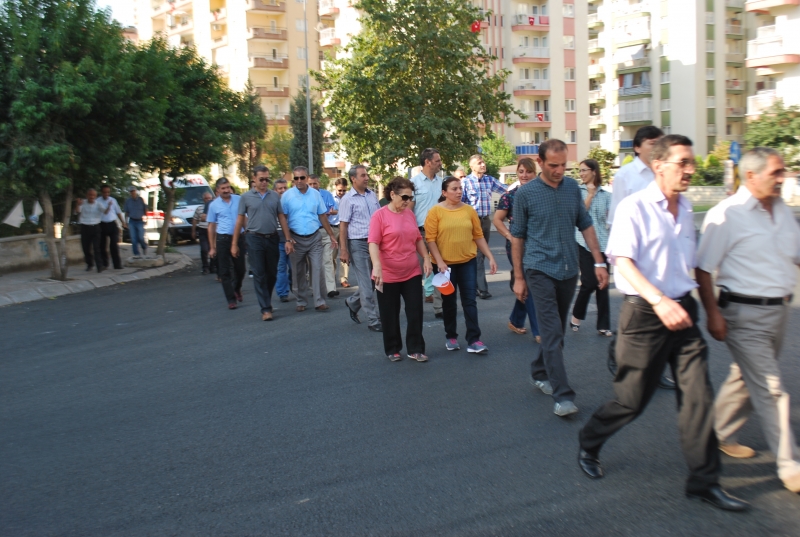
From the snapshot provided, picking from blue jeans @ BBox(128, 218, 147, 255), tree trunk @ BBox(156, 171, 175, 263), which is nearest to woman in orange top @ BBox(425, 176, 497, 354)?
tree trunk @ BBox(156, 171, 175, 263)

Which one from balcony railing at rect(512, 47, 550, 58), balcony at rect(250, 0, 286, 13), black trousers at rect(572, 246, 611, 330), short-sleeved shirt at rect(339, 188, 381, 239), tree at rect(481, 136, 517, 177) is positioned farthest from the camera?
balcony at rect(250, 0, 286, 13)

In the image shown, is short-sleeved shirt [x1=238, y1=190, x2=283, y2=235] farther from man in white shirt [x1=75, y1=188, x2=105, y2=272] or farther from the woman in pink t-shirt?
man in white shirt [x1=75, y1=188, x2=105, y2=272]

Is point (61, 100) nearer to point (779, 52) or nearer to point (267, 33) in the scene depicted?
point (779, 52)

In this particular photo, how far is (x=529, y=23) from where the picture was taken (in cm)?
6122

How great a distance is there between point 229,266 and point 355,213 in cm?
288

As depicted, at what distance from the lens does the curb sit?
14.6 metres

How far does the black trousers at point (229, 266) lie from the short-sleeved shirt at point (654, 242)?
337 inches

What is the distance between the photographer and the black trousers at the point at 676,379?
13.7ft

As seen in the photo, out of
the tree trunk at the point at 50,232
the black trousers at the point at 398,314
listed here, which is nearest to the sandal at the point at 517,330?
the black trousers at the point at 398,314

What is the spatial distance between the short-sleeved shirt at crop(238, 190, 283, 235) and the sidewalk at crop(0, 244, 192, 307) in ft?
17.9

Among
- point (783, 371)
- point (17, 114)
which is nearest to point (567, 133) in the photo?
point (17, 114)

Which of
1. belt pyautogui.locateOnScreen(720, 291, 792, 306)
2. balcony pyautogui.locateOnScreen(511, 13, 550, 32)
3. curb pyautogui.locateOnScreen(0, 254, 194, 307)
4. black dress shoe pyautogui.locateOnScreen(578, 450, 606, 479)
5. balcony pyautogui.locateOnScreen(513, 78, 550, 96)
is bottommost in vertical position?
black dress shoe pyautogui.locateOnScreen(578, 450, 606, 479)

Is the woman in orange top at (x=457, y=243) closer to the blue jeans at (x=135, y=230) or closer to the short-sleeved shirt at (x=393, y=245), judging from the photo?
the short-sleeved shirt at (x=393, y=245)

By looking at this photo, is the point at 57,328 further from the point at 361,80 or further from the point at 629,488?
the point at 361,80
